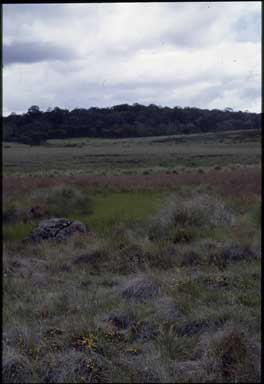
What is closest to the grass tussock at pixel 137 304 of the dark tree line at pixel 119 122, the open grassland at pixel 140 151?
the open grassland at pixel 140 151

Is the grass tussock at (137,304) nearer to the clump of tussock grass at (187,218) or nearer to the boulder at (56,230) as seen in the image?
the clump of tussock grass at (187,218)

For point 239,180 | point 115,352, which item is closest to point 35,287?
point 115,352

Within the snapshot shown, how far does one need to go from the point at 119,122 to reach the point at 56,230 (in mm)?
56970

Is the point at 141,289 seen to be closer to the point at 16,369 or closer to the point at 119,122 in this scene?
the point at 16,369

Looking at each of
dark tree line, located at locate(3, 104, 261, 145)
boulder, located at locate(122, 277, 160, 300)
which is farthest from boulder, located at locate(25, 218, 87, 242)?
dark tree line, located at locate(3, 104, 261, 145)

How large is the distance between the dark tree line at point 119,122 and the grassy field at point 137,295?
124 ft

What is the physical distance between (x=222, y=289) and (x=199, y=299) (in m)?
0.59

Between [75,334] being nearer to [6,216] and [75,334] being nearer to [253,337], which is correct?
[253,337]

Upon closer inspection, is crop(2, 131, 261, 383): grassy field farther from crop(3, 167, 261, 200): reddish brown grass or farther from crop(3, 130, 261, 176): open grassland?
crop(3, 130, 261, 176): open grassland

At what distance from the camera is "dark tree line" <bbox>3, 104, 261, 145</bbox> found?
2084 inches

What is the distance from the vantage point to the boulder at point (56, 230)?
1141 cm

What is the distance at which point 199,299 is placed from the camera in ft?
20.6

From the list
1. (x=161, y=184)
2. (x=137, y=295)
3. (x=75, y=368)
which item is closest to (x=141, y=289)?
(x=137, y=295)

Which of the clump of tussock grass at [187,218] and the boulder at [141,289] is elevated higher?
the clump of tussock grass at [187,218]
